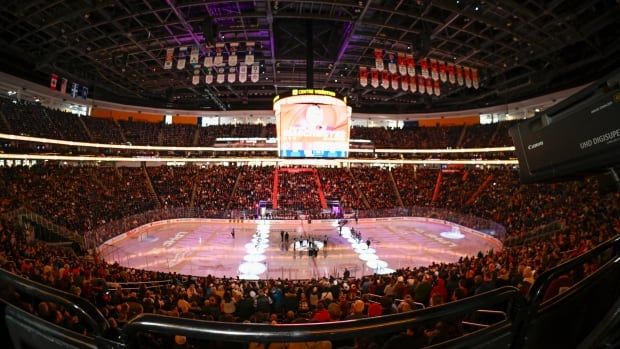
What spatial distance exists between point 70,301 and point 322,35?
26.9m

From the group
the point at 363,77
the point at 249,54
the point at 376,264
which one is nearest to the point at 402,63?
the point at 363,77

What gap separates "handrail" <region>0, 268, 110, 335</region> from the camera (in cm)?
155

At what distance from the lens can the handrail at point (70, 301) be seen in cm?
155

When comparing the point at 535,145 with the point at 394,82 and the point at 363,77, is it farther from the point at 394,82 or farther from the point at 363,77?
the point at 394,82

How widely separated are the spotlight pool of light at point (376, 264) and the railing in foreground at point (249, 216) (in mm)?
8832

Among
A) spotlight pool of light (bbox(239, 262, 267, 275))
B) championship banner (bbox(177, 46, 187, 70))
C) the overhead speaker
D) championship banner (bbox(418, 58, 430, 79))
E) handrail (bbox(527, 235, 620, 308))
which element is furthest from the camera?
championship banner (bbox(418, 58, 430, 79))

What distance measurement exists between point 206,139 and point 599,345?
49.9 metres

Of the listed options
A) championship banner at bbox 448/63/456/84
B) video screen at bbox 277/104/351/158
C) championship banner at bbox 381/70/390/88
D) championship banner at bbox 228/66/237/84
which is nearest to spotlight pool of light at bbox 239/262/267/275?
video screen at bbox 277/104/351/158

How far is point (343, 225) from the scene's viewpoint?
107 ft

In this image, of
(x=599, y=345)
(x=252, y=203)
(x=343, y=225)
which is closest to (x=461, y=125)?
(x=343, y=225)

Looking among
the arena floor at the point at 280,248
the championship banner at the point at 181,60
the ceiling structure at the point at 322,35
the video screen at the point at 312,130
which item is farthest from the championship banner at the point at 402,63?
the championship banner at the point at 181,60

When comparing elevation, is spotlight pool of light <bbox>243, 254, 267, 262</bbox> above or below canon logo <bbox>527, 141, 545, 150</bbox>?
below

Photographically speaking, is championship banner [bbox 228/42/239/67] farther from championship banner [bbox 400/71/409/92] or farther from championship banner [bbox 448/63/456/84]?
championship banner [bbox 448/63/456/84]

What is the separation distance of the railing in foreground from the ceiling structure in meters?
12.9
